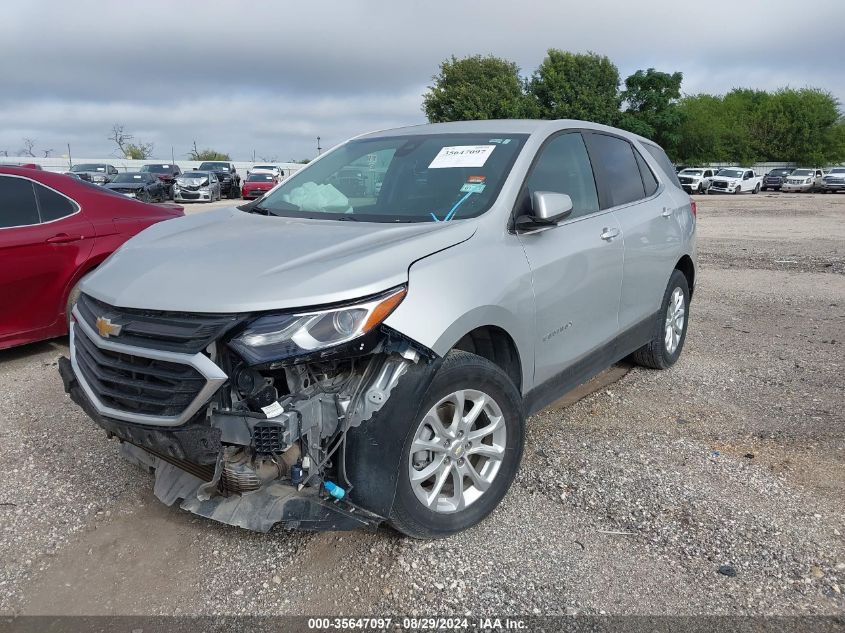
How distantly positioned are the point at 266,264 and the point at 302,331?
413mm

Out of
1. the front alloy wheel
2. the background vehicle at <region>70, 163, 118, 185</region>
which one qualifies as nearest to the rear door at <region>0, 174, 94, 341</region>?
the front alloy wheel

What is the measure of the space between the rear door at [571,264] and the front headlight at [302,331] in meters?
1.06

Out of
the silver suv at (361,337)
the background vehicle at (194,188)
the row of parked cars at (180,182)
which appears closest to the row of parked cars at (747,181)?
the row of parked cars at (180,182)

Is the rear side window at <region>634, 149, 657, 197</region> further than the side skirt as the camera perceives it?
Yes

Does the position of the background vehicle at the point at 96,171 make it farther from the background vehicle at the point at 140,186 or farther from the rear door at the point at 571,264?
the rear door at the point at 571,264

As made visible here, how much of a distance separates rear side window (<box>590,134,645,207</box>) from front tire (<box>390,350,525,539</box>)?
1.80m

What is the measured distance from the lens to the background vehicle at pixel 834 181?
3991cm

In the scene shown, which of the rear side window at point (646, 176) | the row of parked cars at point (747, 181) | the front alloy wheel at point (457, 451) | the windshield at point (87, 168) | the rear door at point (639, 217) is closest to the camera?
the front alloy wheel at point (457, 451)

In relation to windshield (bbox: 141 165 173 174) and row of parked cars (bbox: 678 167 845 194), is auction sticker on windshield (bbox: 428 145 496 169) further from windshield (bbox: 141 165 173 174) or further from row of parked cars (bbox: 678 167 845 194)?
row of parked cars (bbox: 678 167 845 194)

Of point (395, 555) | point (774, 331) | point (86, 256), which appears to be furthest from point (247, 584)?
point (774, 331)

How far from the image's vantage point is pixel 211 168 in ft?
128

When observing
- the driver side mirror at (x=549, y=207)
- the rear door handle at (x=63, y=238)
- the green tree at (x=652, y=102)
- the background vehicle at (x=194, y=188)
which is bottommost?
the background vehicle at (x=194, y=188)

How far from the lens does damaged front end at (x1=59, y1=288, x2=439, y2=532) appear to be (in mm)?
2391

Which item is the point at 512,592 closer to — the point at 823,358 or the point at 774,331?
the point at 823,358
